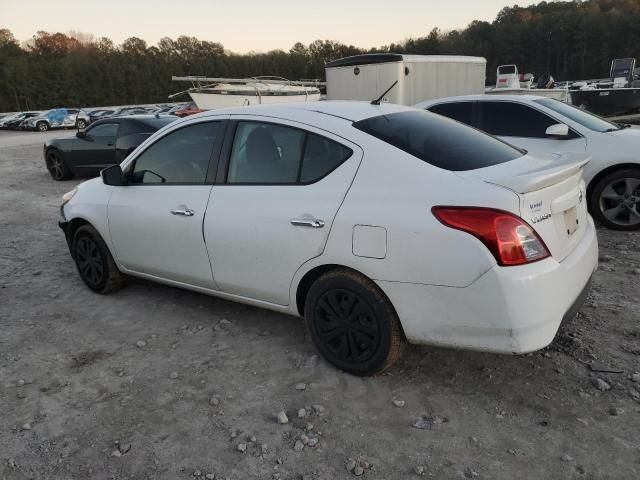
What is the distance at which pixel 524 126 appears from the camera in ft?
21.2

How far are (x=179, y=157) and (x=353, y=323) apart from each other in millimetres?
1870

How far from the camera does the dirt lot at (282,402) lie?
8.07ft

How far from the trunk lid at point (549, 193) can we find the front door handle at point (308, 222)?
31.7 inches

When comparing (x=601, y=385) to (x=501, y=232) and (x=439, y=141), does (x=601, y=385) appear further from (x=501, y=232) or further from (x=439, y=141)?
(x=439, y=141)

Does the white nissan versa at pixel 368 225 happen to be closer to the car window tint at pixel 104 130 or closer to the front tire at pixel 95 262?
the front tire at pixel 95 262

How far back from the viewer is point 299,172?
10.5 feet

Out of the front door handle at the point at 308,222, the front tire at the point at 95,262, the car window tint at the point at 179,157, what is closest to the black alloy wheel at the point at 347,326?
the front door handle at the point at 308,222

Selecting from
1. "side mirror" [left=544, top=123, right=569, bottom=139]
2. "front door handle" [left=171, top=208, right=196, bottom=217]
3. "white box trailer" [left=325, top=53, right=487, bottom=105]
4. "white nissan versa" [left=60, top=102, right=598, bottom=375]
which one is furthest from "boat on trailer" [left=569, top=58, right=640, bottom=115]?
"front door handle" [left=171, top=208, right=196, bottom=217]

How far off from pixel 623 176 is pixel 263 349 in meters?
4.59

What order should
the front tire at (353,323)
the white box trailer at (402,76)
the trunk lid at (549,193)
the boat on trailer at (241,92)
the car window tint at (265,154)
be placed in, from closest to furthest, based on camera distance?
1. the trunk lid at (549,193)
2. the front tire at (353,323)
3. the car window tint at (265,154)
4. the white box trailer at (402,76)
5. the boat on trailer at (241,92)

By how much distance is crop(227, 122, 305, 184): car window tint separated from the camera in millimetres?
3256

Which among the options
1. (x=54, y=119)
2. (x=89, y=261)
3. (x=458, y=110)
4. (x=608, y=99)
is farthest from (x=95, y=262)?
(x=54, y=119)

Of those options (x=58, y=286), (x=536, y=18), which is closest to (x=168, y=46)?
(x=536, y=18)

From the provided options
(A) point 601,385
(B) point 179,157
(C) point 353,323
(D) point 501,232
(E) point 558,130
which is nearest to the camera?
(D) point 501,232
